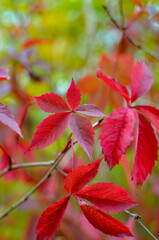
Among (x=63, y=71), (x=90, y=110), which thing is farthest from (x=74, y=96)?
(x=63, y=71)

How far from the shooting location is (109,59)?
37.4 inches

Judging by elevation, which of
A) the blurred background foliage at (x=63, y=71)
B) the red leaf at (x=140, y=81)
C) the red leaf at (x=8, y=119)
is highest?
the red leaf at (x=8, y=119)

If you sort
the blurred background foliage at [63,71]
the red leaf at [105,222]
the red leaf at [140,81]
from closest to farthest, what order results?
1. the red leaf at [105,222]
2. the red leaf at [140,81]
3. the blurred background foliage at [63,71]

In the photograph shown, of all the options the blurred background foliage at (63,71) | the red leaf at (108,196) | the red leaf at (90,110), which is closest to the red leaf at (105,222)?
the red leaf at (108,196)

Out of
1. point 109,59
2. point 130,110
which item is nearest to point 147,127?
point 130,110

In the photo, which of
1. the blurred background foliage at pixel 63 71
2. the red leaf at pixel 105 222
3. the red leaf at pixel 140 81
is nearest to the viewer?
the red leaf at pixel 105 222

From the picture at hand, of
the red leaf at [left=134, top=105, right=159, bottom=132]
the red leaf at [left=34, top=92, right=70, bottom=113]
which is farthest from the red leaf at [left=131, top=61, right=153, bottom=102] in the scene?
the red leaf at [left=34, top=92, right=70, bottom=113]

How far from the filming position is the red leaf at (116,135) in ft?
1.38

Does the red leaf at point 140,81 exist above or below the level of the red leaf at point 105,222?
above

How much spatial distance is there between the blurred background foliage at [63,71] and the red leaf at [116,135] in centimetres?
22

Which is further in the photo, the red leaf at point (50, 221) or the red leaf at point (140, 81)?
the red leaf at point (140, 81)

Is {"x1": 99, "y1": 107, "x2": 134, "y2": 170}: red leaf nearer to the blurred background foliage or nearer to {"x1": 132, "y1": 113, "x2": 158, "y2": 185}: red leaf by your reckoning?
{"x1": 132, "y1": 113, "x2": 158, "y2": 185}: red leaf

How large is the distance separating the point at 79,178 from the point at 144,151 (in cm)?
12

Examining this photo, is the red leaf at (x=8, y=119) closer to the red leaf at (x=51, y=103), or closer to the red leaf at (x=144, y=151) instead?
the red leaf at (x=51, y=103)
